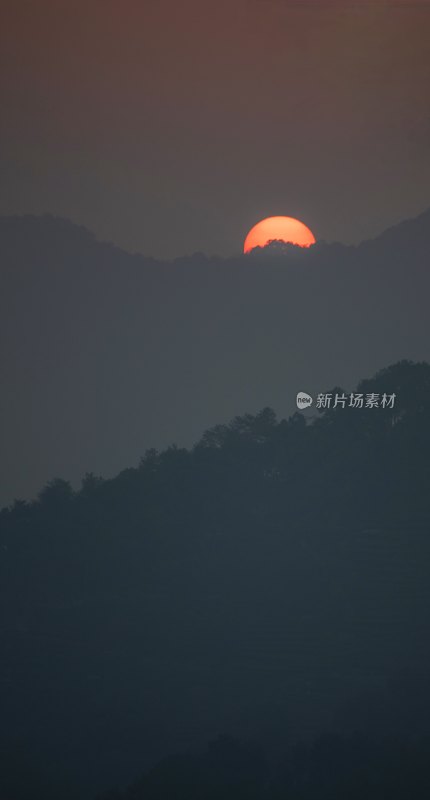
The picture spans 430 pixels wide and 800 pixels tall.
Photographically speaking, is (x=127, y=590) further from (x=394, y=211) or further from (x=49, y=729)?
(x=394, y=211)

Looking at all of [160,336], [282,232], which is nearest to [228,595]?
[160,336]

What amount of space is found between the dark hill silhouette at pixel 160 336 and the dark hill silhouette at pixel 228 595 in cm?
15

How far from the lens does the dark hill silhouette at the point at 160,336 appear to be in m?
4.72

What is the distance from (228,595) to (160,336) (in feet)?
5.30

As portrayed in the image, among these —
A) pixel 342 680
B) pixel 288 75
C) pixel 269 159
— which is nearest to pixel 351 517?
pixel 342 680

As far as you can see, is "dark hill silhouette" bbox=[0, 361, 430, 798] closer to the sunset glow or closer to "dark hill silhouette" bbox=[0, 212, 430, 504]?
"dark hill silhouette" bbox=[0, 212, 430, 504]

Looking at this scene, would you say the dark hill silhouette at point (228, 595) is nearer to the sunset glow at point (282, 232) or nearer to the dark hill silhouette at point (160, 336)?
the dark hill silhouette at point (160, 336)

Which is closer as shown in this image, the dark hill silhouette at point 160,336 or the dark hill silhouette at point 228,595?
the dark hill silhouette at point 228,595

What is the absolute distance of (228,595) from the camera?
451cm

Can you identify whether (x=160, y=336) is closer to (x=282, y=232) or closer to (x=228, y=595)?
(x=282, y=232)

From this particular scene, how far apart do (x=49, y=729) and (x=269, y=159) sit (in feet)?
11.6

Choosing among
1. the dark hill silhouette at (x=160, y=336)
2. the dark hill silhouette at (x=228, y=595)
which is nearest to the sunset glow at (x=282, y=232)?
the dark hill silhouette at (x=160, y=336)

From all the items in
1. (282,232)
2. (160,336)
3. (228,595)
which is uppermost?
(282,232)

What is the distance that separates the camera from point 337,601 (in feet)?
14.5
